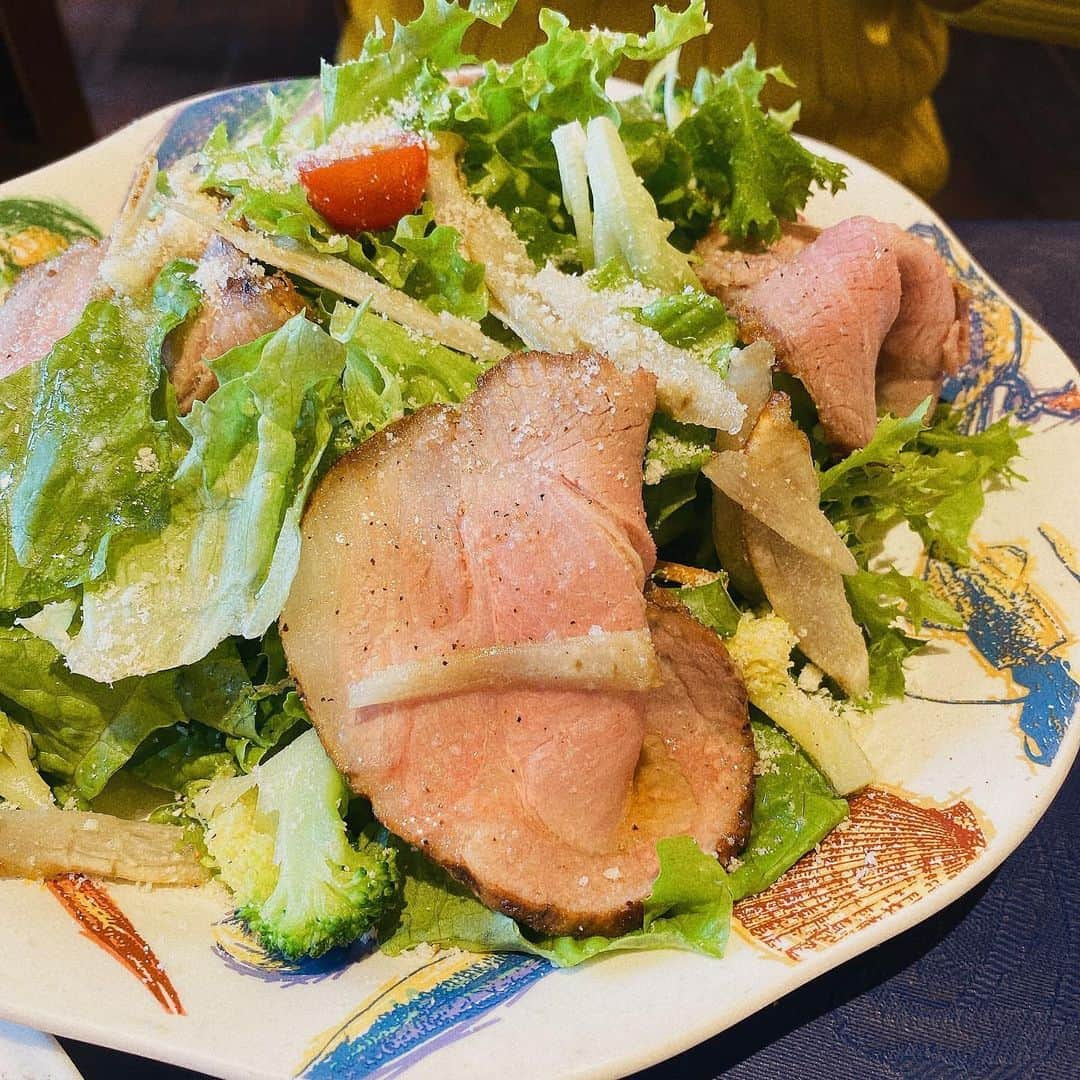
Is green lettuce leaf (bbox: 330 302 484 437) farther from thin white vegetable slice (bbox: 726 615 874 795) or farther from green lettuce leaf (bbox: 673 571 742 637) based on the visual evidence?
thin white vegetable slice (bbox: 726 615 874 795)

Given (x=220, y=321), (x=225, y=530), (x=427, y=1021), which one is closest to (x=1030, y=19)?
(x=220, y=321)

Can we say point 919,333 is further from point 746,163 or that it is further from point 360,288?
point 360,288

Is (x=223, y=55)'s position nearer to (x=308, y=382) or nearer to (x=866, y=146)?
(x=866, y=146)

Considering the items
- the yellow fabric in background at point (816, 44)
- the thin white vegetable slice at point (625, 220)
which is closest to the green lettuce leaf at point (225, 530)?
the thin white vegetable slice at point (625, 220)

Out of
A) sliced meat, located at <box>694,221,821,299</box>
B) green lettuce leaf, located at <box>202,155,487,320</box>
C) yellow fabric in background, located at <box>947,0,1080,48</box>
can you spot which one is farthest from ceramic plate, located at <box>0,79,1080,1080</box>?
yellow fabric in background, located at <box>947,0,1080,48</box>

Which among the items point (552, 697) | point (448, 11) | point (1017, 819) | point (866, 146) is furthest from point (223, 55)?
point (1017, 819)
